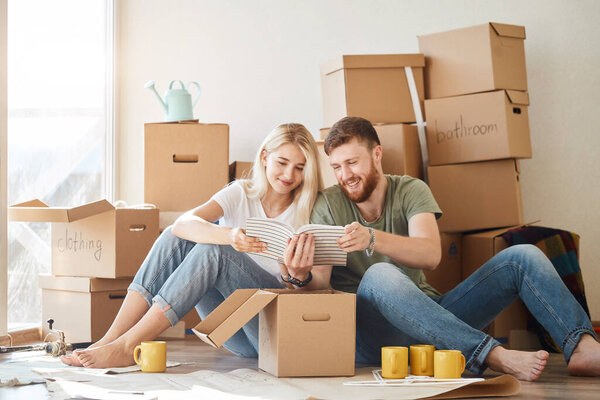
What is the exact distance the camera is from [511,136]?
256 cm

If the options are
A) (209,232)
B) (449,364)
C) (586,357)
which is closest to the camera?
(449,364)

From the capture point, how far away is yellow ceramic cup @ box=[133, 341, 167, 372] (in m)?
1.76

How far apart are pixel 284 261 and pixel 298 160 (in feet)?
1.48

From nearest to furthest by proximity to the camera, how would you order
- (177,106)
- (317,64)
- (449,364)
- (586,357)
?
1. (449,364)
2. (586,357)
3. (177,106)
4. (317,64)

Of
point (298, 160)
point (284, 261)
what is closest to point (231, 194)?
point (298, 160)

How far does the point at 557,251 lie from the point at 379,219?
0.79 m

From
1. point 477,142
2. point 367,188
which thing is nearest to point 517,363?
point 367,188

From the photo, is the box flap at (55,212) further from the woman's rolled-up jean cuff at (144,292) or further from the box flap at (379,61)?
the box flap at (379,61)

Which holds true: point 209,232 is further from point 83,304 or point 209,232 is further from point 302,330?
point 83,304

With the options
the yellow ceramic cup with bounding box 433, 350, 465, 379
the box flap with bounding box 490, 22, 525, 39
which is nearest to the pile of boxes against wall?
the yellow ceramic cup with bounding box 433, 350, 465, 379

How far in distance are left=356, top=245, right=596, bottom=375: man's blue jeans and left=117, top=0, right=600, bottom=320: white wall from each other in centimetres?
122

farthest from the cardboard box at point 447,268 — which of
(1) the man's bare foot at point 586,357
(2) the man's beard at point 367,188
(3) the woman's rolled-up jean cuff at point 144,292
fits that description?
(3) the woman's rolled-up jean cuff at point 144,292

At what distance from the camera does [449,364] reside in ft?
5.16

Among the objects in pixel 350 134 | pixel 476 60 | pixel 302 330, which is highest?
pixel 476 60
